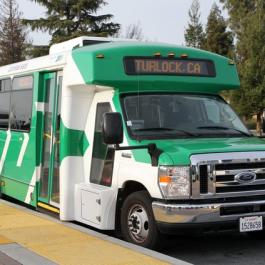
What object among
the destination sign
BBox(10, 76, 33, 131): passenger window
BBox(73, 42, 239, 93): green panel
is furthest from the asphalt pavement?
BBox(10, 76, 33, 131): passenger window

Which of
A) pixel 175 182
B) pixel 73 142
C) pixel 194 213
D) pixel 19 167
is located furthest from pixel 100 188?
pixel 19 167

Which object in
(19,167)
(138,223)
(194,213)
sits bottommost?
(138,223)

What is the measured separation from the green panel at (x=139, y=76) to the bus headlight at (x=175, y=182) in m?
1.70

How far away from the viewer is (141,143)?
24.6 feet

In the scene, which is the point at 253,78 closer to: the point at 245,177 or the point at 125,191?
the point at 125,191

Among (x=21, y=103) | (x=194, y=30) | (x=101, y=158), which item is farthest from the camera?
(x=194, y=30)

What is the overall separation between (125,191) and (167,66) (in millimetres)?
1924

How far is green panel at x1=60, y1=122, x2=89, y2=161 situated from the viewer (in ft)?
28.7

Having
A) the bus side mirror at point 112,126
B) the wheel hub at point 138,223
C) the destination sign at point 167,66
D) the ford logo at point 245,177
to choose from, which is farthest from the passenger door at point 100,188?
the ford logo at point 245,177

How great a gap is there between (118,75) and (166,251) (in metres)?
2.43

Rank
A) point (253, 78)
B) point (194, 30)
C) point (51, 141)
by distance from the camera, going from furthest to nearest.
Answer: point (194, 30), point (253, 78), point (51, 141)

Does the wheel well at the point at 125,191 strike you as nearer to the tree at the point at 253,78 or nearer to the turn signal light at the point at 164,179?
the turn signal light at the point at 164,179

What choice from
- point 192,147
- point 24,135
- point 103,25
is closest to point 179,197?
point 192,147

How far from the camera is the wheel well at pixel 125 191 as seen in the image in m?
7.63
